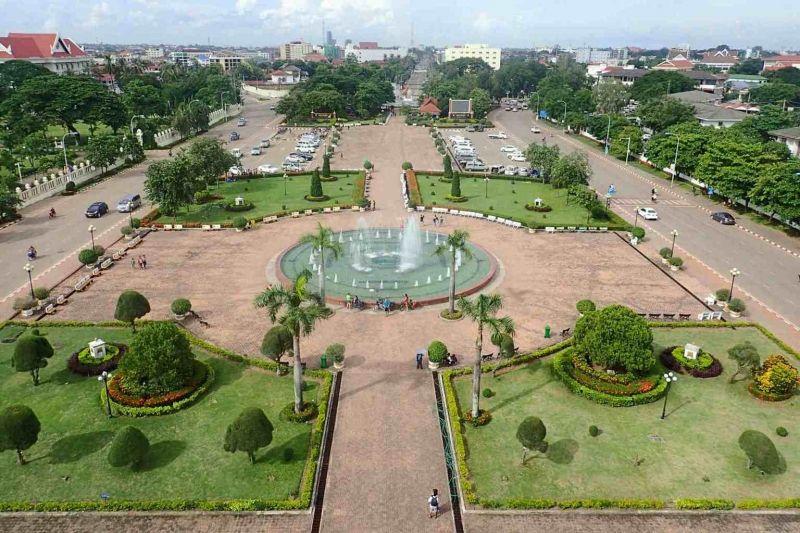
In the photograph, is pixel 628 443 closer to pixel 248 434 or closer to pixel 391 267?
pixel 248 434

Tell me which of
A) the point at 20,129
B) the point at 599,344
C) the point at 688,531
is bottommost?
the point at 688,531

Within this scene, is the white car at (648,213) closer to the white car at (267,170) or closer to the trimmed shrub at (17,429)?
the white car at (267,170)

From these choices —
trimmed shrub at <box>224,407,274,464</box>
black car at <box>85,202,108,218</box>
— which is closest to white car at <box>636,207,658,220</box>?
trimmed shrub at <box>224,407,274,464</box>

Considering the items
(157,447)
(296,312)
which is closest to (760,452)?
(296,312)

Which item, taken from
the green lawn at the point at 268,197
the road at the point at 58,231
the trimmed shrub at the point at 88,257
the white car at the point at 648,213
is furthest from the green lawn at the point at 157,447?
the white car at the point at 648,213

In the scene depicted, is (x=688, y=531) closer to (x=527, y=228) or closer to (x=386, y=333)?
(x=386, y=333)

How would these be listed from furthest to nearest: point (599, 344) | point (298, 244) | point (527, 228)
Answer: point (527, 228) → point (298, 244) → point (599, 344)

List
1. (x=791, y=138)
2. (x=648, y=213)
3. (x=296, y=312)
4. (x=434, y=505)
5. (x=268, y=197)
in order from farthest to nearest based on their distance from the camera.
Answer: (x=791, y=138) < (x=268, y=197) < (x=648, y=213) < (x=296, y=312) < (x=434, y=505)

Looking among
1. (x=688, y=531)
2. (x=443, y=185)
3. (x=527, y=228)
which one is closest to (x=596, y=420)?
(x=688, y=531)
